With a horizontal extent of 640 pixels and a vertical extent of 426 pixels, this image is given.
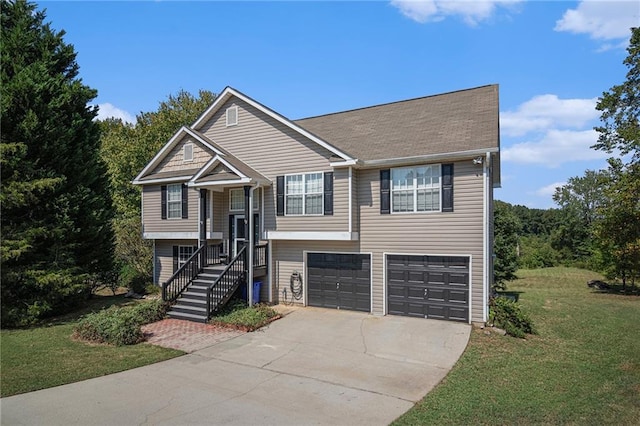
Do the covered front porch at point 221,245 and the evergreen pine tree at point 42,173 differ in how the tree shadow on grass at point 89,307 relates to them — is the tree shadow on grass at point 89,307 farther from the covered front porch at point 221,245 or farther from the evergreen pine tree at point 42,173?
the covered front porch at point 221,245

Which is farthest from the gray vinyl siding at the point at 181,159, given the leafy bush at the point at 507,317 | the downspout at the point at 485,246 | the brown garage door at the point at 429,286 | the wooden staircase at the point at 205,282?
the leafy bush at the point at 507,317

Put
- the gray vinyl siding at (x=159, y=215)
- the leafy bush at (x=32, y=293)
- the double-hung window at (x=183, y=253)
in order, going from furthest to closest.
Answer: the double-hung window at (x=183, y=253)
the gray vinyl siding at (x=159, y=215)
the leafy bush at (x=32, y=293)

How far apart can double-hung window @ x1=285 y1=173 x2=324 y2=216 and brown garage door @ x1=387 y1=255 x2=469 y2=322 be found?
3.16m

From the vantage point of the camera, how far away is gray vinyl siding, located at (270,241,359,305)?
14.4 metres

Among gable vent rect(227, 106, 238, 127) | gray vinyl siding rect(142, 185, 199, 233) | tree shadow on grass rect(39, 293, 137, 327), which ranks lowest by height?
tree shadow on grass rect(39, 293, 137, 327)

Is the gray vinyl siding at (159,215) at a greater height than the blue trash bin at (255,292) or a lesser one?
greater

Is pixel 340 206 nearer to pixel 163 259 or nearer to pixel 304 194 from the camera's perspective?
pixel 304 194

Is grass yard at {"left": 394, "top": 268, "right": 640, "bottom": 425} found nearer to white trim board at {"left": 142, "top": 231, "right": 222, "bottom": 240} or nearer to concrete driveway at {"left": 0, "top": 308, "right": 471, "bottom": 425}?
concrete driveway at {"left": 0, "top": 308, "right": 471, "bottom": 425}

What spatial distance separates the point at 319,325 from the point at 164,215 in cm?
920

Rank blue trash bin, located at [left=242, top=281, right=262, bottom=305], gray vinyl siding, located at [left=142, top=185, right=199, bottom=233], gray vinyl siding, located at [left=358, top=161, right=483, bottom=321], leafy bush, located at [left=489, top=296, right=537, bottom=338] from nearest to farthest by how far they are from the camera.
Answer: leafy bush, located at [left=489, top=296, right=537, bottom=338] → gray vinyl siding, located at [left=358, top=161, right=483, bottom=321] → blue trash bin, located at [left=242, top=281, right=262, bottom=305] → gray vinyl siding, located at [left=142, top=185, right=199, bottom=233]

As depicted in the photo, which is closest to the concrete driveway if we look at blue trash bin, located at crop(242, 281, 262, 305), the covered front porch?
the covered front porch

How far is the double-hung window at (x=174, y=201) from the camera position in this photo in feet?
55.2

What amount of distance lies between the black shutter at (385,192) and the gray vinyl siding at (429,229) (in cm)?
15

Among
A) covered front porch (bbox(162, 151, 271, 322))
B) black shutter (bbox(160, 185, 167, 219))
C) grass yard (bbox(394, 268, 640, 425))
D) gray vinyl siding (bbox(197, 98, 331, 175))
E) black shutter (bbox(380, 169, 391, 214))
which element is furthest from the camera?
black shutter (bbox(160, 185, 167, 219))
